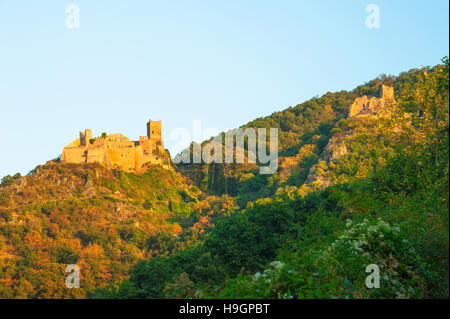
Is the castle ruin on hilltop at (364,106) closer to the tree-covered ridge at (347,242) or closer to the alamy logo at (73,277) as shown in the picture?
the alamy logo at (73,277)

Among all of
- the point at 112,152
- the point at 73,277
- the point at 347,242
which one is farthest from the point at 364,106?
the point at 347,242

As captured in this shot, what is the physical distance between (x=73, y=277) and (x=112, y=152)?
37951mm

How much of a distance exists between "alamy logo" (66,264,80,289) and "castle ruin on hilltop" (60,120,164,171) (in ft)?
103

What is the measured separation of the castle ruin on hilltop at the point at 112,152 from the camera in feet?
243

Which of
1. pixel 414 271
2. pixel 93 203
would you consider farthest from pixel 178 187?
pixel 414 271

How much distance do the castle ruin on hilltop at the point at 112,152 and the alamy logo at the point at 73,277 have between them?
103 feet

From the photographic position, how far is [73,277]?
1594 inches

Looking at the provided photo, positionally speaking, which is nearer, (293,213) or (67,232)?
(293,213)

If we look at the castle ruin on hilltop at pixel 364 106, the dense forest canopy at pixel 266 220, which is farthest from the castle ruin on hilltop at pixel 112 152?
the castle ruin on hilltop at pixel 364 106

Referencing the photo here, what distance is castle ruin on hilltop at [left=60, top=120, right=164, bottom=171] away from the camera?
243ft

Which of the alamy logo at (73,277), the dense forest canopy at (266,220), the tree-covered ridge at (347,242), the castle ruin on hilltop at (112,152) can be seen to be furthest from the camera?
the castle ruin on hilltop at (112,152)
